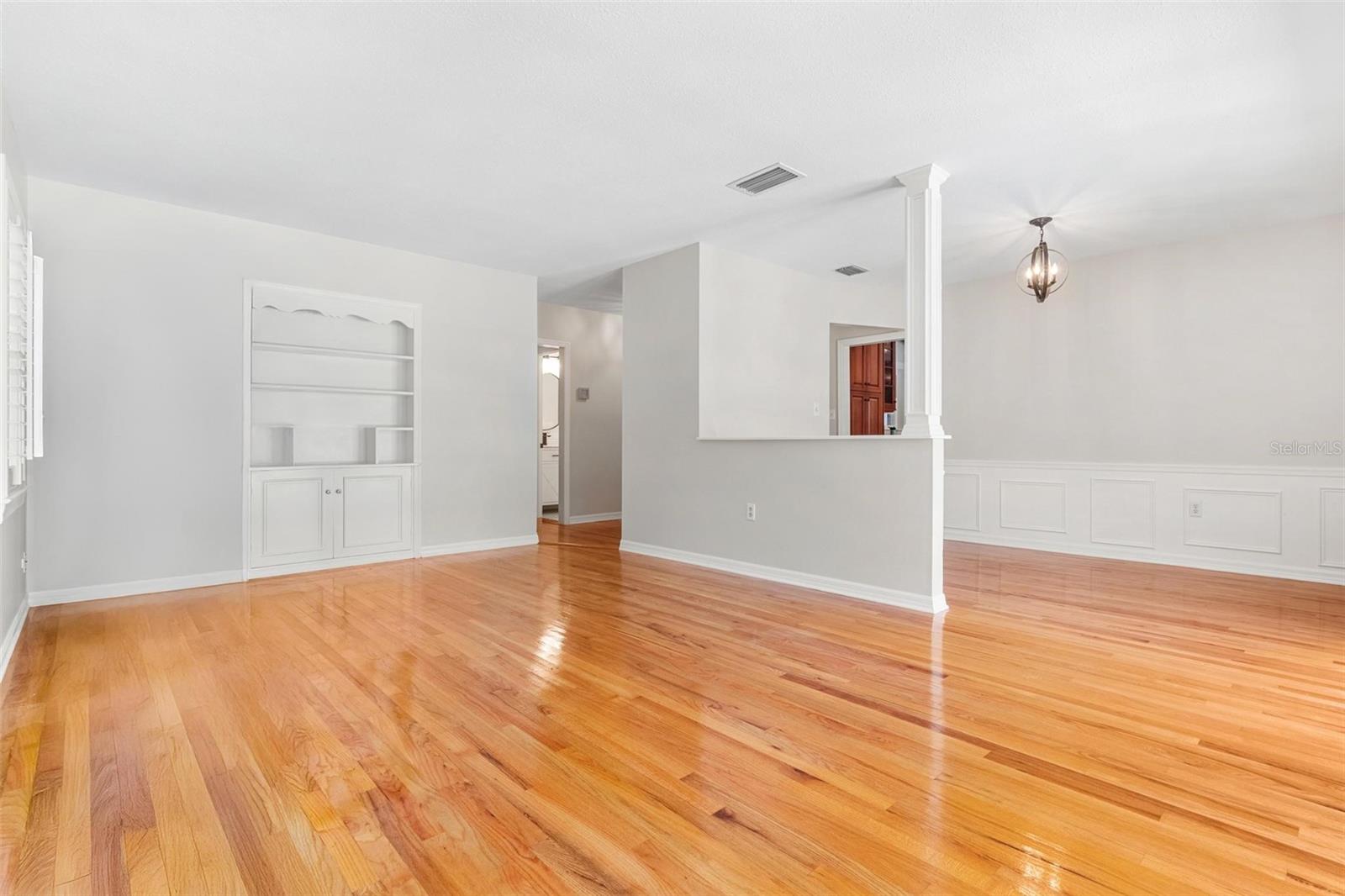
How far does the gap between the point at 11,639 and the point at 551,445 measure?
6.21m

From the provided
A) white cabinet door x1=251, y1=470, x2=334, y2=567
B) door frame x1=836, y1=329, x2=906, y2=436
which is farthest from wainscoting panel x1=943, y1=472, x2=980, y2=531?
white cabinet door x1=251, y1=470, x2=334, y2=567

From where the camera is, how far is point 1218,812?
1.64m

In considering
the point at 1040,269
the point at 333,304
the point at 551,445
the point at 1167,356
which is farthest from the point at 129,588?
the point at 1167,356

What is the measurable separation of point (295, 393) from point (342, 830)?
161 inches

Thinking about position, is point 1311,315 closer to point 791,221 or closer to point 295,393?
point 791,221

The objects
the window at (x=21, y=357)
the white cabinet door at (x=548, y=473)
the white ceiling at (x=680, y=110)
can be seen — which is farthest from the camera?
the white cabinet door at (x=548, y=473)

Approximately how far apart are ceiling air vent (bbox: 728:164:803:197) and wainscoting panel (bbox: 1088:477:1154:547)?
12.2ft

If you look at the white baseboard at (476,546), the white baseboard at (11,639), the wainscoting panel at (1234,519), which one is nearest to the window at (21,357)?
the white baseboard at (11,639)

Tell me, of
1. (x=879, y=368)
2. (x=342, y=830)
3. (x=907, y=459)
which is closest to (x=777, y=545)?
(x=907, y=459)

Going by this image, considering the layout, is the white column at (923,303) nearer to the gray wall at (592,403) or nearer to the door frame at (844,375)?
the door frame at (844,375)

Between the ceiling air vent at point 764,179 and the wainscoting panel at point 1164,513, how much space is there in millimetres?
3609

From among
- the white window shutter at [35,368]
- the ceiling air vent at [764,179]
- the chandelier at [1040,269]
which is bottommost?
the white window shutter at [35,368]

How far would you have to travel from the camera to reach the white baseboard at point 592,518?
294 inches

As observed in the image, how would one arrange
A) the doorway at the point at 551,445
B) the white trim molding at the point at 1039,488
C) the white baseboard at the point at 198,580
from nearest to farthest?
the white baseboard at the point at 198,580, the white trim molding at the point at 1039,488, the doorway at the point at 551,445
